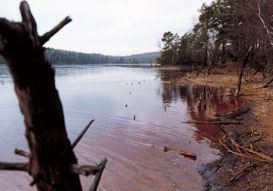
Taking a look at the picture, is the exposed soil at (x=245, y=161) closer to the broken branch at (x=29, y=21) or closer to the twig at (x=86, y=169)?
the twig at (x=86, y=169)

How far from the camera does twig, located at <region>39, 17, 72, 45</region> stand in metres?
1.41

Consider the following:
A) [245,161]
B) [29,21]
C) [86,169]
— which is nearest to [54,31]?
[29,21]

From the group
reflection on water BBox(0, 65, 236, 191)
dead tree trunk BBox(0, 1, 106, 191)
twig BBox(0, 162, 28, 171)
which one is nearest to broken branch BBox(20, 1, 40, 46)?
dead tree trunk BBox(0, 1, 106, 191)

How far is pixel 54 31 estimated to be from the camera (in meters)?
1.45

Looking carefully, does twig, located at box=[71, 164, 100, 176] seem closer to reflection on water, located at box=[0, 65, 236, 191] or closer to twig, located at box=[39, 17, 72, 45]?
twig, located at box=[39, 17, 72, 45]

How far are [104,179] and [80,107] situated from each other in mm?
12710

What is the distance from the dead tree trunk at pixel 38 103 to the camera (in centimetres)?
127

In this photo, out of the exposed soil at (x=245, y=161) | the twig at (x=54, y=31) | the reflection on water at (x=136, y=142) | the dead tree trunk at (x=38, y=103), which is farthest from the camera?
the reflection on water at (x=136, y=142)

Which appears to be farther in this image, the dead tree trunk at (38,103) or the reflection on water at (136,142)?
the reflection on water at (136,142)

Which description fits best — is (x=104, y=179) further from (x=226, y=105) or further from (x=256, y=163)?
(x=226, y=105)

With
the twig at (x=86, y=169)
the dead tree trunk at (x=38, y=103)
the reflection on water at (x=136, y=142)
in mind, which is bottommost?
the reflection on water at (x=136, y=142)

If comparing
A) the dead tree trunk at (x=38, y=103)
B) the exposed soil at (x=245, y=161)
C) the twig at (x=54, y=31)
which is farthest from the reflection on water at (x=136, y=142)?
the twig at (x=54, y=31)

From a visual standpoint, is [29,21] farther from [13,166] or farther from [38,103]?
[13,166]

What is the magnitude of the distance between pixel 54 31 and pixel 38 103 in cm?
53
